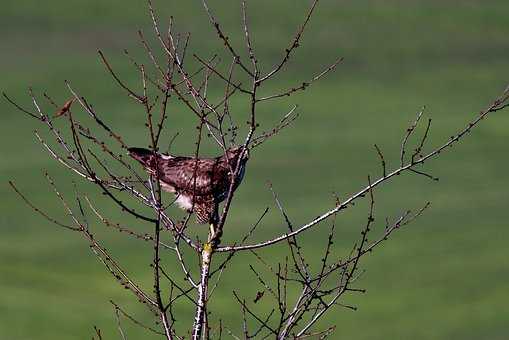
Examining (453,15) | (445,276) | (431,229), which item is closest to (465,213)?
(431,229)

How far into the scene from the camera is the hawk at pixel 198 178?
Result: 9727 millimetres

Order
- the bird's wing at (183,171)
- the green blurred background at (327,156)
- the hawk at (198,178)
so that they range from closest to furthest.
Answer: the hawk at (198,178) < the bird's wing at (183,171) < the green blurred background at (327,156)

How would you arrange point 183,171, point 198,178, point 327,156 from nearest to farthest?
point 198,178
point 183,171
point 327,156

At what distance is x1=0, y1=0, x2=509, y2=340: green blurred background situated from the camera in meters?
22.9

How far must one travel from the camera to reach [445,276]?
24453 millimetres

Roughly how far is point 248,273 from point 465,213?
619 cm

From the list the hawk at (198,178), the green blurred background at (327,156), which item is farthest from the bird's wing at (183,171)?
the green blurred background at (327,156)

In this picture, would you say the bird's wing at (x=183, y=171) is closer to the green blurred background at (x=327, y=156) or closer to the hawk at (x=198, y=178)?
the hawk at (x=198, y=178)

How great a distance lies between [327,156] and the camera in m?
30.3

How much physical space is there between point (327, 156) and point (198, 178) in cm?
1974

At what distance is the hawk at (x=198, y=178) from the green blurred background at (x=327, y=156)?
10595 mm

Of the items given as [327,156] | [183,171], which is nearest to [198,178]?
[183,171]

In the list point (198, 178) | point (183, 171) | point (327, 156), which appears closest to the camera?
point (198, 178)

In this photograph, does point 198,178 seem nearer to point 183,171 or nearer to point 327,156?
point 183,171
